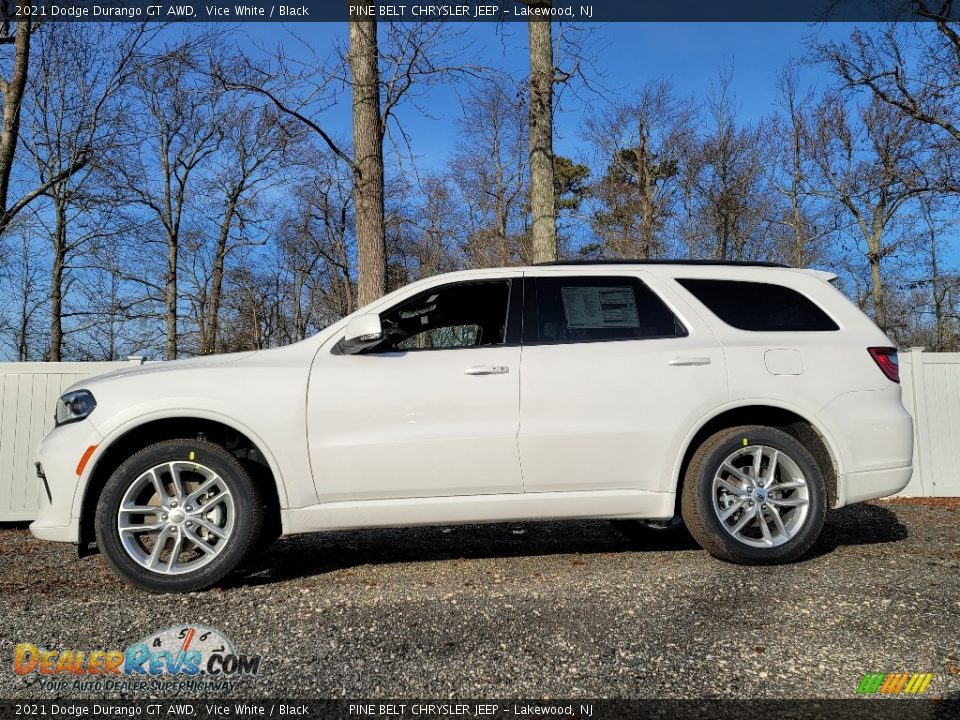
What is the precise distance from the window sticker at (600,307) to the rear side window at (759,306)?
427mm

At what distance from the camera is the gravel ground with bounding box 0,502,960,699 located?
2.59m

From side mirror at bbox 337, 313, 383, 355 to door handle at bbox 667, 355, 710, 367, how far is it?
5.94 ft

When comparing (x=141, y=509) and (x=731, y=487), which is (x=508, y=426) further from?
(x=141, y=509)

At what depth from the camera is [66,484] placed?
12.5 feet

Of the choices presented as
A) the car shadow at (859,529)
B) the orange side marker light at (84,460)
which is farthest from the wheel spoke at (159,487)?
the car shadow at (859,529)

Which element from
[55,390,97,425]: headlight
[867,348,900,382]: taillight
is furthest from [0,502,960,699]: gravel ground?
Result: [867,348,900,382]: taillight

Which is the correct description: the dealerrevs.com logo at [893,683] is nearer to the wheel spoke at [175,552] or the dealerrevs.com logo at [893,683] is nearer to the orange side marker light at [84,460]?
the wheel spoke at [175,552]

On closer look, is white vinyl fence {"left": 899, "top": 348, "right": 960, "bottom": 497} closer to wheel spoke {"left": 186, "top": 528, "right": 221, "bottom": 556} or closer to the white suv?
the white suv

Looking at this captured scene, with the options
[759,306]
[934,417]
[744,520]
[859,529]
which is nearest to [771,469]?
[744,520]

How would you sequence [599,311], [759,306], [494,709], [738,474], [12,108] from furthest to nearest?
[12,108]
[759,306]
[599,311]
[738,474]
[494,709]

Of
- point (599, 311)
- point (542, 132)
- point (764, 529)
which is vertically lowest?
point (764, 529)

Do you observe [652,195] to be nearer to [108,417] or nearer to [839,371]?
[839,371]

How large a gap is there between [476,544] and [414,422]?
1.65m

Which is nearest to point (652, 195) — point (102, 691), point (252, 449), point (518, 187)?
point (518, 187)
